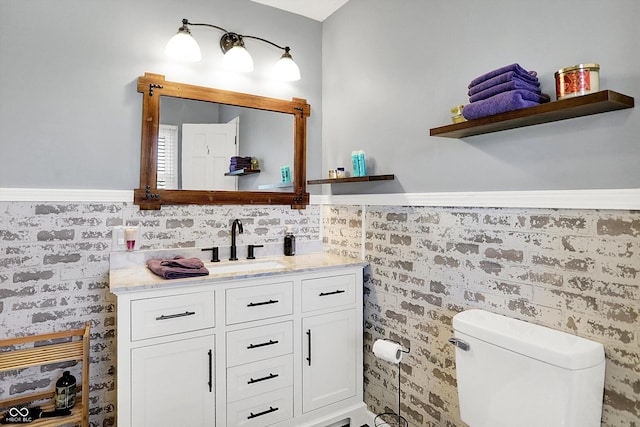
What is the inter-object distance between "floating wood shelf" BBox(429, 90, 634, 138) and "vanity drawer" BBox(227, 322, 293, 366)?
131cm

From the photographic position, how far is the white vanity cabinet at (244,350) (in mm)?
1704

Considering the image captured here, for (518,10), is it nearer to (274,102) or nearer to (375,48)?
(375,48)

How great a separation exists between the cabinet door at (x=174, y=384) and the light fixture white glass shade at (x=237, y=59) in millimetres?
1623

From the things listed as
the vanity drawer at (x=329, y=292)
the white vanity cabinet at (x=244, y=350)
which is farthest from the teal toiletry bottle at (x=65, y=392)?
the vanity drawer at (x=329, y=292)

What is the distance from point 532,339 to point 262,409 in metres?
1.38

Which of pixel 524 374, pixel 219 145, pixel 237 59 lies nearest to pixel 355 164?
pixel 219 145

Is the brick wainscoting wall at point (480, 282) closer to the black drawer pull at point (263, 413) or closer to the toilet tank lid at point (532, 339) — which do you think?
the toilet tank lid at point (532, 339)

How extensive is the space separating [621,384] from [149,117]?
249 cm

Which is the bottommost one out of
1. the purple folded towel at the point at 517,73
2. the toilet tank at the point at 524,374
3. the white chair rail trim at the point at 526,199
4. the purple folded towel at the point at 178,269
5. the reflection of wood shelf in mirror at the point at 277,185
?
the toilet tank at the point at 524,374

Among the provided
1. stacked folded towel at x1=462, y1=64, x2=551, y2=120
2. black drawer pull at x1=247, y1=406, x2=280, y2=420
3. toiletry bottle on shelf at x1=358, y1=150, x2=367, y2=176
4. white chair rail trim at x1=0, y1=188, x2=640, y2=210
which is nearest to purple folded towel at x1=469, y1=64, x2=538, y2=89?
stacked folded towel at x1=462, y1=64, x2=551, y2=120

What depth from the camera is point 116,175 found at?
213cm

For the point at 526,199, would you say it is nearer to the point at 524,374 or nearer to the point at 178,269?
the point at 524,374

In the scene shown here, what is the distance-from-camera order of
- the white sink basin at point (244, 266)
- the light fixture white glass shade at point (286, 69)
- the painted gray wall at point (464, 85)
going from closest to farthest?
the painted gray wall at point (464, 85), the white sink basin at point (244, 266), the light fixture white glass shade at point (286, 69)

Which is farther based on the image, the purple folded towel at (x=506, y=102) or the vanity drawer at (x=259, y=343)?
the vanity drawer at (x=259, y=343)
